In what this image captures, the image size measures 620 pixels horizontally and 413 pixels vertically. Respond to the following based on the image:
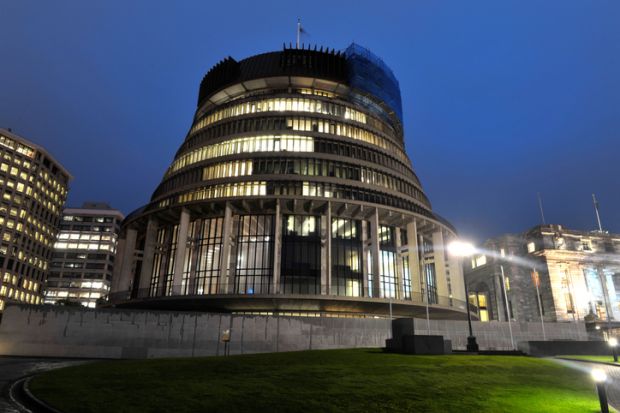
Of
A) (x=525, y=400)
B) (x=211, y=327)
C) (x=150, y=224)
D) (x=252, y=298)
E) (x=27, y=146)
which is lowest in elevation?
(x=525, y=400)

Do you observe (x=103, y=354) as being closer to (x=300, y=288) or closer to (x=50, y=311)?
(x=50, y=311)

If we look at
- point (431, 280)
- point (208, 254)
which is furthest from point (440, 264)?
point (208, 254)

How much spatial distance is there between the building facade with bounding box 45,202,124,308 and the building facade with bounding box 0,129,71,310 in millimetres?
12362

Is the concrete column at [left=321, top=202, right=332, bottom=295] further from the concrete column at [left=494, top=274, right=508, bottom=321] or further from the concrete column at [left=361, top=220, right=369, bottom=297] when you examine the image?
the concrete column at [left=494, top=274, right=508, bottom=321]

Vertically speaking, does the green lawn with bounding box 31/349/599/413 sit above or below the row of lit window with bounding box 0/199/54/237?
below

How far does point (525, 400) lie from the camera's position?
1343cm

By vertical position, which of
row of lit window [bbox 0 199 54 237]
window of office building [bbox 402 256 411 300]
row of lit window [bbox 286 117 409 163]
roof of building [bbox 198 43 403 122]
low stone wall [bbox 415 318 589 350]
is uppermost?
roof of building [bbox 198 43 403 122]

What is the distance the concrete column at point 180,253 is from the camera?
4883cm

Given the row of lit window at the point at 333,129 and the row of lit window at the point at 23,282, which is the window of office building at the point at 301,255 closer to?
the row of lit window at the point at 333,129

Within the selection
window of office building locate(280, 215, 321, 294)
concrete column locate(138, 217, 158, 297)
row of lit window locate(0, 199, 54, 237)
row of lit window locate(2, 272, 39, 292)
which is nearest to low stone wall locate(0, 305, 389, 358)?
window of office building locate(280, 215, 321, 294)

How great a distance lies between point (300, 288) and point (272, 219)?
33.2 ft

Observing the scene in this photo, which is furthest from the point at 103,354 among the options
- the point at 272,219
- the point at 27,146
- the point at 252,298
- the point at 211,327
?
the point at 27,146

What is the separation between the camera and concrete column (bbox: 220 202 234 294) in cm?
4697

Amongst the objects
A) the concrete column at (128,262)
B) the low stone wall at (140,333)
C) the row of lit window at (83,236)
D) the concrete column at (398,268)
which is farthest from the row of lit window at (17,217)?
the concrete column at (398,268)
